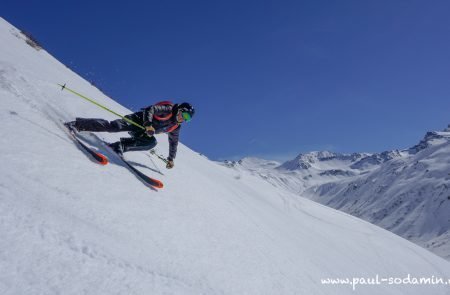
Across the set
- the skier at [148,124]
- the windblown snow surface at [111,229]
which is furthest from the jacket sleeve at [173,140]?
the windblown snow surface at [111,229]

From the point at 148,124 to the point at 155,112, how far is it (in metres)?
0.54

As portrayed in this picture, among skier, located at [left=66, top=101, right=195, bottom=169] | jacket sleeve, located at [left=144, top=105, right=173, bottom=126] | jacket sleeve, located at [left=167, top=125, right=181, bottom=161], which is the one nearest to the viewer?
skier, located at [left=66, top=101, right=195, bottom=169]

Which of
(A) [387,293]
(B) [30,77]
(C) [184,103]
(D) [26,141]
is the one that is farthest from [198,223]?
(A) [387,293]

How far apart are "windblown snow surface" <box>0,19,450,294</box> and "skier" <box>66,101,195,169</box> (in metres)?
0.45

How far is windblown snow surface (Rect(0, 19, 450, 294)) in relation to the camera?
4.15 m

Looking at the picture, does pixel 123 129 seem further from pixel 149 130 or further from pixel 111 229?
pixel 111 229

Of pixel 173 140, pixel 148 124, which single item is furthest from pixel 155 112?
pixel 173 140

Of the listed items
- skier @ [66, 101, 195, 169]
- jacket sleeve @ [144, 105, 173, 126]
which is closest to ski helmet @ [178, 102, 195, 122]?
skier @ [66, 101, 195, 169]

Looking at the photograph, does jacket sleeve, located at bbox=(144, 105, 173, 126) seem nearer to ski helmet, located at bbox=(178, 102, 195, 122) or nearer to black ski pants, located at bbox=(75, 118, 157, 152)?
ski helmet, located at bbox=(178, 102, 195, 122)

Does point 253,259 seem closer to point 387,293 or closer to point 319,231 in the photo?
point 387,293

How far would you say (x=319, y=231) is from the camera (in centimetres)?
1505

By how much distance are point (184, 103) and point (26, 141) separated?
4.83 m

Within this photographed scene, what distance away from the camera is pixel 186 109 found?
10.6 m

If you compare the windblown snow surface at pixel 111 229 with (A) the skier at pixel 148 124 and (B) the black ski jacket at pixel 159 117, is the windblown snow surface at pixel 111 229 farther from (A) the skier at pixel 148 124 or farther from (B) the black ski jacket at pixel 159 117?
(B) the black ski jacket at pixel 159 117
